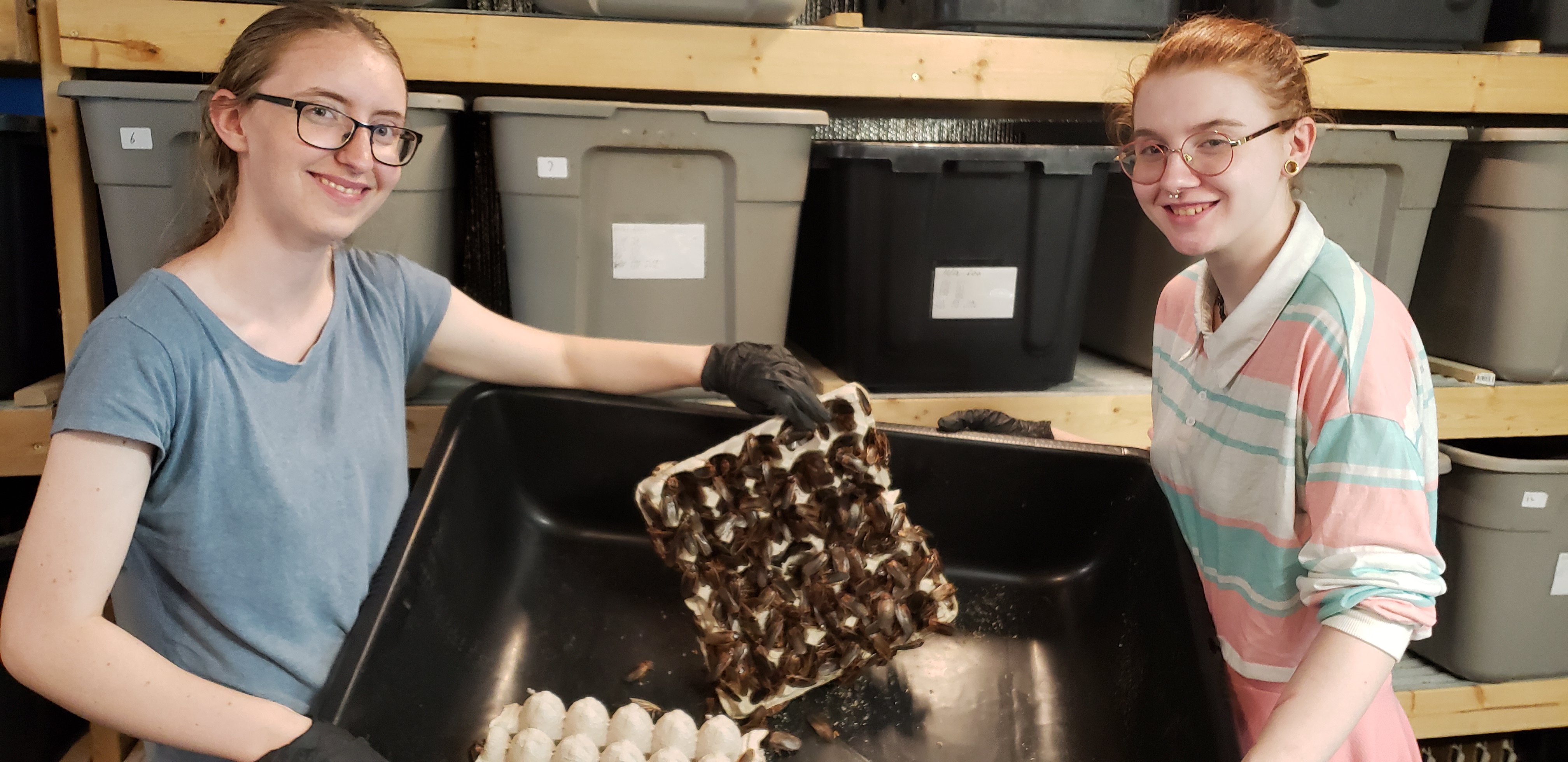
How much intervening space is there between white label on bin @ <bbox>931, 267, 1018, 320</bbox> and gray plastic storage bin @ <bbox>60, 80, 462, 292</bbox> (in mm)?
723

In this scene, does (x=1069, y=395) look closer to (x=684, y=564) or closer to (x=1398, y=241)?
(x=1398, y=241)

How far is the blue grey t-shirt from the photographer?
2.70 feet

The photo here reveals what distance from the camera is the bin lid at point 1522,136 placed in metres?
1.42

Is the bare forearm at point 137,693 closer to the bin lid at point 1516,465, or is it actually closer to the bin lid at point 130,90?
the bin lid at point 130,90

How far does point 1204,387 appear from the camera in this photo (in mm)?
996

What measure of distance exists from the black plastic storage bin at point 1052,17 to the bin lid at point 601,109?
270mm

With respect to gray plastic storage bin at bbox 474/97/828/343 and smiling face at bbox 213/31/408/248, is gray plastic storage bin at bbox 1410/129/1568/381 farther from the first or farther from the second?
smiling face at bbox 213/31/408/248

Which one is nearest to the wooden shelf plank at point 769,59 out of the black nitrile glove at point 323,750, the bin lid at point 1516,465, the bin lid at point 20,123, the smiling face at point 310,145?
the bin lid at point 20,123

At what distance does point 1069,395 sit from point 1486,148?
78 cm

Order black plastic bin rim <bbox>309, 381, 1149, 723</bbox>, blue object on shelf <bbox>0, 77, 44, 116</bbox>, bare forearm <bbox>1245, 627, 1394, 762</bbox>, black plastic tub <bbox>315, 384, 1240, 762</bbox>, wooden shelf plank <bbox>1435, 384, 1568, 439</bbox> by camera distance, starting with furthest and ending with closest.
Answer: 1. blue object on shelf <bbox>0, 77, 44, 116</bbox>
2. wooden shelf plank <bbox>1435, 384, 1568, 439</bbox>
3. black plastic tub <bbox>315, 384, 1240, 762</bbox>
4. black plastic bin rim <bbox>309, 381, 1149, 723</bbox>
5. bare forearm <bbox>1245, 627, 1394, 762</bbox>

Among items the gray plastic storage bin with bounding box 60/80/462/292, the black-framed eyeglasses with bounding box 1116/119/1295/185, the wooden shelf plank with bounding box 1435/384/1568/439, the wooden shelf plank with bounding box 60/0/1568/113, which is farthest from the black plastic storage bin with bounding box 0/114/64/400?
the wooden shelf plank with bounding box 1435/384/1568/439

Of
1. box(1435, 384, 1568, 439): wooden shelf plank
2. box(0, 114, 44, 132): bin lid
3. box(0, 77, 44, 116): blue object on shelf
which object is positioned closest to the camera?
box(0, 114, 44, 132): bin lid

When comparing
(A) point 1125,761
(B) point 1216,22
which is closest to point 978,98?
(B) point 1216,22

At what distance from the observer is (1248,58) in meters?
0.89
